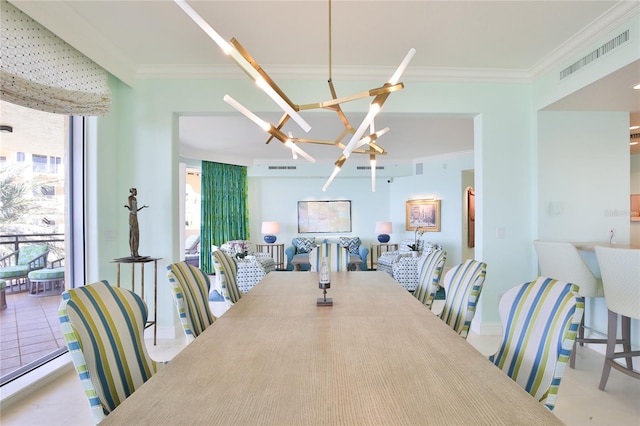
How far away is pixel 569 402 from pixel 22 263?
13.9 ft

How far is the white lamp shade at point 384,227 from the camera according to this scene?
756cm

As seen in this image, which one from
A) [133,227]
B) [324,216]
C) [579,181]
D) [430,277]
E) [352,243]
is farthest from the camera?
[324,216]

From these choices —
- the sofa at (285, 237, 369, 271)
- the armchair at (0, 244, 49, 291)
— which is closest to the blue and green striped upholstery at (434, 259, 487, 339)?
the armchair at (0, 244, 49, 291)

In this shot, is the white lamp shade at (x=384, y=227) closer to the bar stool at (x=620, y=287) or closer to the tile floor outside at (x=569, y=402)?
the tile floor outside at (x=569, y=402)

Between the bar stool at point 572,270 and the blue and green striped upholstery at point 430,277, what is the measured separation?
1.01 m

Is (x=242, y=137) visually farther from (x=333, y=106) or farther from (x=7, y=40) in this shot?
(x=333, y=106)

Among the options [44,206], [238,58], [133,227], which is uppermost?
[238,58]

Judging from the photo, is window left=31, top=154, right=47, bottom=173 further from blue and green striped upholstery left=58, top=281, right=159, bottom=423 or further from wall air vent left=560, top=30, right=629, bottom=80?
wall air vent left=560, top=30, right=629, bottom=80

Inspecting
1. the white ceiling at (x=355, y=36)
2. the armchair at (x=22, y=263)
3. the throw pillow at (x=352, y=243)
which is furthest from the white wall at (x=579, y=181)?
the throw pillow at (x=352, y=243)

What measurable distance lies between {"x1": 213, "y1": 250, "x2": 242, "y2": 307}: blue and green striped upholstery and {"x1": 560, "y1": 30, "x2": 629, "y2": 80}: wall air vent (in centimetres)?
325

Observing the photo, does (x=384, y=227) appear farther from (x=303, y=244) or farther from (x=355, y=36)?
(x=355, y=36)

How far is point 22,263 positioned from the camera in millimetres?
2779

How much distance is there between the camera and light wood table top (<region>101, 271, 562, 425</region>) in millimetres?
823

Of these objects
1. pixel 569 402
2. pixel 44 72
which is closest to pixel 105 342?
pixel 44 72
